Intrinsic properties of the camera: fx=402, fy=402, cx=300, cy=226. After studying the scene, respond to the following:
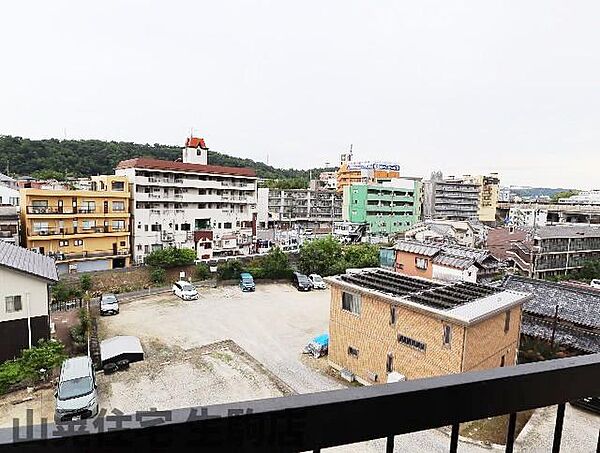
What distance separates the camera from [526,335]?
33.8 feet

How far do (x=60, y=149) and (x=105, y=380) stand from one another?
3347 cm

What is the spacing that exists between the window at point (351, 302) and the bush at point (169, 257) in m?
10.4

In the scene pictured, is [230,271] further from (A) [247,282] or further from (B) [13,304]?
(B) [13,304]

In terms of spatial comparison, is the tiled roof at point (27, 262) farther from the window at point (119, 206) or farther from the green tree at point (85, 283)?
the window at point (119, 206)

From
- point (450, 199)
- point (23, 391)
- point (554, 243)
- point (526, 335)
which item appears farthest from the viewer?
point (450, 199)

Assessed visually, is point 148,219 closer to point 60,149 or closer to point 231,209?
point 231,209

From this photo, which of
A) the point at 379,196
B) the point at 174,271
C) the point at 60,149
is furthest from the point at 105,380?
the point at 60,149

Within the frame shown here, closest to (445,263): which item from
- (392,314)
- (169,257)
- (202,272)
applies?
(392,314)

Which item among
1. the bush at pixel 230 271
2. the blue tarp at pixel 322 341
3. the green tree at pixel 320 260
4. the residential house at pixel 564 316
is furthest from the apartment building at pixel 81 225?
the residential house at pixel 564 316

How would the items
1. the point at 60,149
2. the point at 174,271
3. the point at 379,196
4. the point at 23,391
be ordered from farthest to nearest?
the point at 60,149
the point at 379,196
the point at 174,271
the point at 23,391

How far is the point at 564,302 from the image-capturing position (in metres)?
10.7

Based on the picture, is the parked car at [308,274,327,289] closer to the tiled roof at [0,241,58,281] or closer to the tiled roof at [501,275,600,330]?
the tiled roof at [501,275,600,330]

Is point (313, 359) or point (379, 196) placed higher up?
point (379, 196)

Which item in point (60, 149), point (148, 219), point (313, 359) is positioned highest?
point (60, 149)
